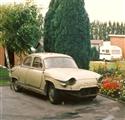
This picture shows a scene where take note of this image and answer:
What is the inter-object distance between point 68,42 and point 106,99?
278 inches

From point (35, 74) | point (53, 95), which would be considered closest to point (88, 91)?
point (53, 95)

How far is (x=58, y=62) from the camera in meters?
14.8

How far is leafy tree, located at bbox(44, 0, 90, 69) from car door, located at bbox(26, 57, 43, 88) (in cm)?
616

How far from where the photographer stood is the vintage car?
13211 mm

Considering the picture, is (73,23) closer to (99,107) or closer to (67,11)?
(67,11)

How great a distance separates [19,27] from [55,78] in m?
9.03

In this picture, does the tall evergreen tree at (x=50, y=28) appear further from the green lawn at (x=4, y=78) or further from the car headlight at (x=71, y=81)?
the car headlight at (x=71, y=81)

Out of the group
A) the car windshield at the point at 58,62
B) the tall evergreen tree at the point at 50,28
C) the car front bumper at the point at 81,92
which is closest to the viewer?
the car front bumper at the point at 81,92

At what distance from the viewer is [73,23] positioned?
21.2 meters

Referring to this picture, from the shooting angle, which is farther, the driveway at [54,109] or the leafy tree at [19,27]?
the leafy tree at [19,27]

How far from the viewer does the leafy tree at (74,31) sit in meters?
21.1

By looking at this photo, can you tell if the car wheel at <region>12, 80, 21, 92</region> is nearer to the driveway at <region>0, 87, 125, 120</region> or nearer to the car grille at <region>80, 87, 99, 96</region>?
the driveway at <region>0, 87, 125, 120</region>

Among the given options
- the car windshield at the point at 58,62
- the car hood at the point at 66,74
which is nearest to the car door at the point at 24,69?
the car windshield at the point at 58,62

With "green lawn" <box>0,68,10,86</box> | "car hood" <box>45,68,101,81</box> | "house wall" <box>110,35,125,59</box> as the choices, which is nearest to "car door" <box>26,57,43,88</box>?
"car hood" <box>45,68,101,81</box>
